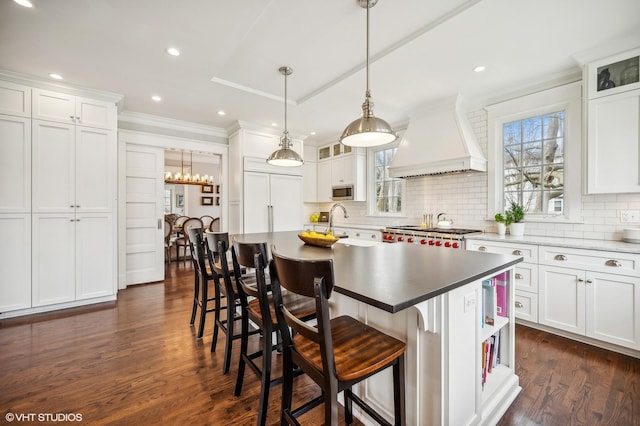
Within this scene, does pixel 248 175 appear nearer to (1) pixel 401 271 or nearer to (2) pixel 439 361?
(1) pixel 401 271

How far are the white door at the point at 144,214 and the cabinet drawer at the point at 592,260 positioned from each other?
513 cm

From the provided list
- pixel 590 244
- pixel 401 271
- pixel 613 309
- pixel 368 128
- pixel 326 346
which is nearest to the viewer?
pixel 326 346

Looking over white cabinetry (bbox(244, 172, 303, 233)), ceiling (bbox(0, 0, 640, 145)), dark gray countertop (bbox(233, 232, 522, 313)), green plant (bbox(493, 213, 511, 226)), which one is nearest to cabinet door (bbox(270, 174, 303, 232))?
white cabinetry (bbox(244, 172, 303, 233))

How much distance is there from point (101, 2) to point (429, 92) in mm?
3325

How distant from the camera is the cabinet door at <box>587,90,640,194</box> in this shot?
7.82 ft

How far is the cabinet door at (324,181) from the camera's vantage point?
232 inches

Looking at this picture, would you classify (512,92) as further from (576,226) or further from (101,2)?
(101,2)

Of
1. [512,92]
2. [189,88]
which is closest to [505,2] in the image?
[512,92]

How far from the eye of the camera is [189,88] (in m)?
3.36

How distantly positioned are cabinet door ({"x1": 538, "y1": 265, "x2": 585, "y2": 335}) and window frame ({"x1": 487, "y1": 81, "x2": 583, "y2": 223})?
2.79 ft

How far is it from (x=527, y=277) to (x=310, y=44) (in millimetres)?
3074

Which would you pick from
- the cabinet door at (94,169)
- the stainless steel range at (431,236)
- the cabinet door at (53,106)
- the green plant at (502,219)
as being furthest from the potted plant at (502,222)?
the cabinet door at (53,106)

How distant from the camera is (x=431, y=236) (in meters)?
3.51

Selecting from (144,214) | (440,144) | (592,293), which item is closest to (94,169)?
(144,214)
